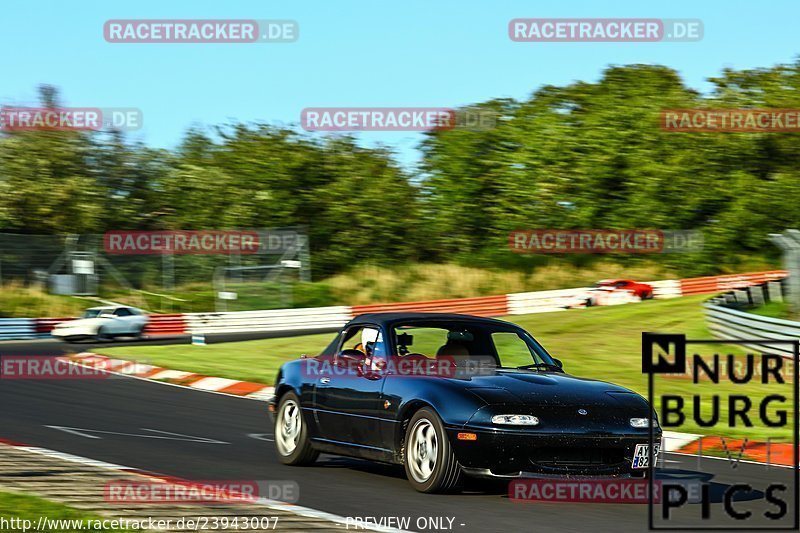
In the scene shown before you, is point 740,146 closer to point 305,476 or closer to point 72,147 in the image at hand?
point 72,147

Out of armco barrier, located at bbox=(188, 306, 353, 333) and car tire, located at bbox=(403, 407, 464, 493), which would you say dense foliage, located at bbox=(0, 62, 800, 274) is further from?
car tire, located at bbox=(403, 407, 464, 493)

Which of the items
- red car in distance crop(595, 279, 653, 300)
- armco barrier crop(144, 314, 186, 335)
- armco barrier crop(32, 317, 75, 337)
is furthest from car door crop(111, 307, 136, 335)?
red car in distance crop(595, 279, 653, 300)

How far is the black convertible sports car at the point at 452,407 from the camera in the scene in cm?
836

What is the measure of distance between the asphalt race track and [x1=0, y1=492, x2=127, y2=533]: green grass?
1.72 metres

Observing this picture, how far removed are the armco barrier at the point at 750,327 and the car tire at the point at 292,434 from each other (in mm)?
10092

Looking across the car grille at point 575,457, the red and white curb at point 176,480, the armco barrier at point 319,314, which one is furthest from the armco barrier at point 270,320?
the car grille at point 575,457

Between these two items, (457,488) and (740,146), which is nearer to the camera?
(457,488)

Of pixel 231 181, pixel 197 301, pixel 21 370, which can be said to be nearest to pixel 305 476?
pixel 21 370

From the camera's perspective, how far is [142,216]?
54156mm

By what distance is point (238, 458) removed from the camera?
10.8m

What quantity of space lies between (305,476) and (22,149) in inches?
1780

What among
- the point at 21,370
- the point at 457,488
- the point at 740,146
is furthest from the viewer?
the point at 740,146

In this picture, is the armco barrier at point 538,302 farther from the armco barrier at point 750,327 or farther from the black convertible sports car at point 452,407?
the black convertible sports car at point 452,407

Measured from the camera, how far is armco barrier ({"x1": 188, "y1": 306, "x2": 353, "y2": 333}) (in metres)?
37.3
